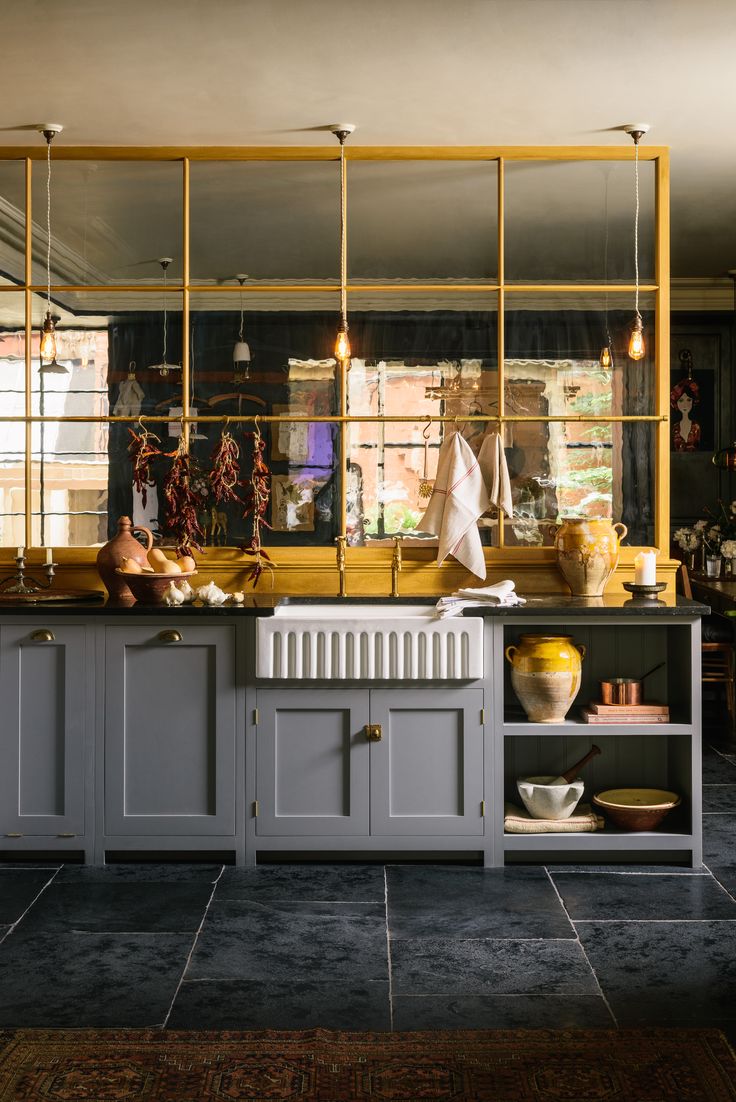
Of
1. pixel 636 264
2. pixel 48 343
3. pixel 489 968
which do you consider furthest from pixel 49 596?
pixel 636 264

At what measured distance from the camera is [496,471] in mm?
4441

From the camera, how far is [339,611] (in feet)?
13.9

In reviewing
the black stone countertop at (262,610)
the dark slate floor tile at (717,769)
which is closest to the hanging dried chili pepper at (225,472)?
the black stone countertop at (262,610)

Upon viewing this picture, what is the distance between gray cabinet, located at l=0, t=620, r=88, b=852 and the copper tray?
8.9 inches

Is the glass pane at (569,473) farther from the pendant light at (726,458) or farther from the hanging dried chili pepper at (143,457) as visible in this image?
the pendant light at (726,458)

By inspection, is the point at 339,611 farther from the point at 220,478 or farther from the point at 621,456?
the point at 621,456

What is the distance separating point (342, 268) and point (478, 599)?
5.17 ft

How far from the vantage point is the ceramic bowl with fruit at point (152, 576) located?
156 inches

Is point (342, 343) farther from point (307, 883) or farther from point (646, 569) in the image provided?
point (307, 883)

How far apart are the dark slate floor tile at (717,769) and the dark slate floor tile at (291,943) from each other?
2.48 meters

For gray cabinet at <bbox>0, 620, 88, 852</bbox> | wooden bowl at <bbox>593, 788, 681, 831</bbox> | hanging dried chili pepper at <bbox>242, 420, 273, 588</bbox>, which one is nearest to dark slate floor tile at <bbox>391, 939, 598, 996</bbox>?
wooden bowl at <bbox>593, 788, 681, 831</bbox>

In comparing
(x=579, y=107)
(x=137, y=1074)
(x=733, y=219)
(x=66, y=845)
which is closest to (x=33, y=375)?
(x=66, y=845)

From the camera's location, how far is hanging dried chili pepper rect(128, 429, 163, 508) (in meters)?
4.37

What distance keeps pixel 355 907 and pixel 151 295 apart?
2.60 metres
